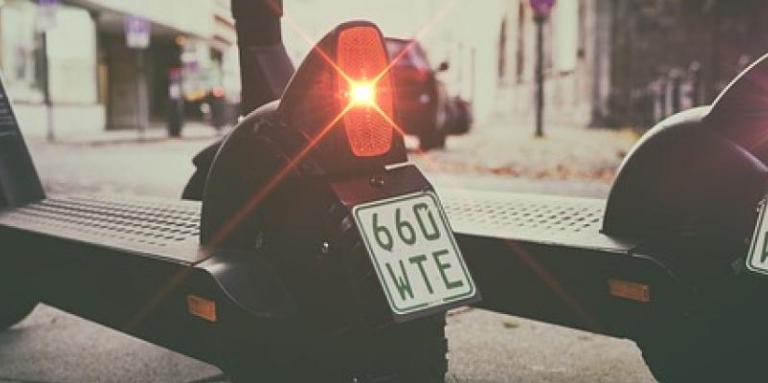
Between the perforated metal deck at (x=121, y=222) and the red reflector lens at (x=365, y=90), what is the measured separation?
51 cm

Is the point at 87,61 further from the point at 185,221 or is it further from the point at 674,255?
the point at 674,255

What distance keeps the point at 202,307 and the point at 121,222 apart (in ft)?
3.37

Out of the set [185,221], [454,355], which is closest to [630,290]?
[454,355]

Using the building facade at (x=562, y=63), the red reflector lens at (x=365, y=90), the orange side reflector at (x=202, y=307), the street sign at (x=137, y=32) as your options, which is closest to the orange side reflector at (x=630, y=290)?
the red reflector lens at (x=365, y=90)

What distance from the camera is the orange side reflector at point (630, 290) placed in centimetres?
253

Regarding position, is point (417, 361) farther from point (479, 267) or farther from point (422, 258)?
point (479, 267)

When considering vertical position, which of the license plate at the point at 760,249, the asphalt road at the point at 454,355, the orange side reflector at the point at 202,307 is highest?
the license plate at the point at 760,249

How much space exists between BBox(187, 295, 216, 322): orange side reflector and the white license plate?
Answer: 0.41 m

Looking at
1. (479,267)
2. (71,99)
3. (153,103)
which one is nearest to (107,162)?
(479,267)

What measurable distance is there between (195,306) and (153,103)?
4190 cm

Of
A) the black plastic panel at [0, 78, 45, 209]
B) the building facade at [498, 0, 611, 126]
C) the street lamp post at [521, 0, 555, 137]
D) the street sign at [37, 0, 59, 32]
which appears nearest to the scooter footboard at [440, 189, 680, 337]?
the black plastic panel at [0, 78, 45, 209]

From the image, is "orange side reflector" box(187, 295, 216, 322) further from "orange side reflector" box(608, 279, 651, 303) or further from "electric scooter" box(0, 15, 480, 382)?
"orange side reflector" box(608, 279, 651, 303)

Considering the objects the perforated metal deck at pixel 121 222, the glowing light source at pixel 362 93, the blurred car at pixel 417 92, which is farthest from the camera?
the blurred car at pixel 417 92

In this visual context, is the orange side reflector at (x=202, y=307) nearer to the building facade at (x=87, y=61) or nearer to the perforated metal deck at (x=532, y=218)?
the perforated metal deck at (x=532, y=218)
